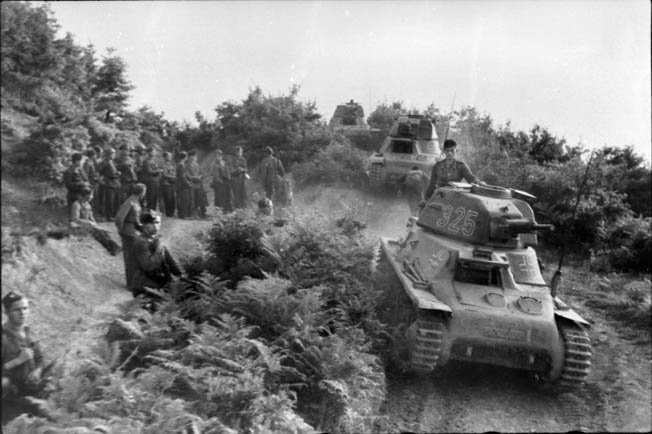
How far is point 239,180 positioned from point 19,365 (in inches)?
327

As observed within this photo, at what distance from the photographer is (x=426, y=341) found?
22.6ft

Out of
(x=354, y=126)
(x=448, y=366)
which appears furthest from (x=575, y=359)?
(x=354, y=126)

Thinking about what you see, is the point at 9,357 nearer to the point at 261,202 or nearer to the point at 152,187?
the point at 152,187

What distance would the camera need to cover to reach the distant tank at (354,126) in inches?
846

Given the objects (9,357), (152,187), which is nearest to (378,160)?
(152,187)

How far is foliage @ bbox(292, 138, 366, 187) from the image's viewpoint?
56.1 ft

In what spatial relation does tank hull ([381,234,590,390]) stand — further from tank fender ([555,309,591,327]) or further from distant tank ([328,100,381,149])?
distant tank ([328,100,381,149])

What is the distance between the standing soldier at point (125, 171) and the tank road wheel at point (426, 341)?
12.2 feet

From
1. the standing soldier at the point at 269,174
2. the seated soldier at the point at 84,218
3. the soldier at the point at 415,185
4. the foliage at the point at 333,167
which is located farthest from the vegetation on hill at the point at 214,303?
the soldier at the point at 415,185

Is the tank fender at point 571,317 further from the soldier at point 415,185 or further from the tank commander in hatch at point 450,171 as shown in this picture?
the soldier at point 415,185

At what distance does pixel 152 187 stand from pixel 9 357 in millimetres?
2501

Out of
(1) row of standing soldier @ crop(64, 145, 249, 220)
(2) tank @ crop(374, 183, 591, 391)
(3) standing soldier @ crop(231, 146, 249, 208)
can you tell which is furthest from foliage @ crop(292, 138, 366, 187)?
(1) row of standing soldier @ crop(64, 145, 249, 220)

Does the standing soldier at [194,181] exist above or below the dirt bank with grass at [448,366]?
above

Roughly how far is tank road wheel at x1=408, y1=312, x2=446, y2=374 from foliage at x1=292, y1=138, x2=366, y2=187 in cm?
1005
